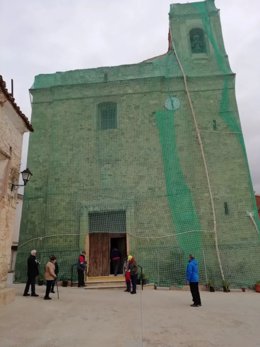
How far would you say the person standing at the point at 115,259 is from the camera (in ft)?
42.9

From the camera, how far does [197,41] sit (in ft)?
55.0

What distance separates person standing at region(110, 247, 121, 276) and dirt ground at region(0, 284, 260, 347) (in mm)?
4399

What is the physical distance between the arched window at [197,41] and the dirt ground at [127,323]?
13.2 meters

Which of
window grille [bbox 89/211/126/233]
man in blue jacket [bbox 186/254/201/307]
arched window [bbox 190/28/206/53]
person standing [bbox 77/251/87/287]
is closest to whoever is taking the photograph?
man in blue jacket [bbox 186/254/201/307]

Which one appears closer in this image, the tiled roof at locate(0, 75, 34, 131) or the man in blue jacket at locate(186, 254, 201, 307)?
the tiled roof at locate(0, 75, 34, 131)

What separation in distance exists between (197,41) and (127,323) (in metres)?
15.5

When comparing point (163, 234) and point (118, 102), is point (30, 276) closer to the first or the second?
point (163, 234)

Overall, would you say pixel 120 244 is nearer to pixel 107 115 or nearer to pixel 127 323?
pixel 107 115

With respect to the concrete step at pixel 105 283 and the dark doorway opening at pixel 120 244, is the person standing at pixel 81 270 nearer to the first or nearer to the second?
the concrete step at pixel 105 283

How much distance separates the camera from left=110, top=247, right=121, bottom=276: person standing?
1306 centimetres

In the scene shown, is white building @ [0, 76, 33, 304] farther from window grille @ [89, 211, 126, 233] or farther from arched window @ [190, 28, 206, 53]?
arched window @ [190, 28, 206, 53]

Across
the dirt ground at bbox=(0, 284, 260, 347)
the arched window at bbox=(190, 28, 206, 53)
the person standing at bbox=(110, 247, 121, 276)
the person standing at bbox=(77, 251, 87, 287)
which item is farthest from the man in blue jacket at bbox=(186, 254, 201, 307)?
the arched window at bbox=(190, 28, 206, 53)

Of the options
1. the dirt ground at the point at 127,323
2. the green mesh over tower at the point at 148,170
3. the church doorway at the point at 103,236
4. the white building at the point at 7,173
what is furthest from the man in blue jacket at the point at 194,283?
the church doorway at the point at 103,236

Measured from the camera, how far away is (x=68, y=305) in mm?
7660
